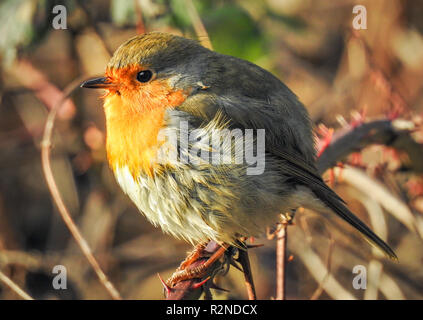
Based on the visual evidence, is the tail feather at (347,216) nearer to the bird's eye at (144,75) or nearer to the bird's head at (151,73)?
the bird's head at (151,73)

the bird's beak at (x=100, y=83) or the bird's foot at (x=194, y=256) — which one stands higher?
the bird's beak at (x=100, y=83)

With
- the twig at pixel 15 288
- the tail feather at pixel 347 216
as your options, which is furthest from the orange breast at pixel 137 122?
the tail feather at pixel 347 216

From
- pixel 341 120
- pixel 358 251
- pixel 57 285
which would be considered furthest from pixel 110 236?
pixel 341 120

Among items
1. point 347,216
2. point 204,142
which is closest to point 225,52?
point 204,142

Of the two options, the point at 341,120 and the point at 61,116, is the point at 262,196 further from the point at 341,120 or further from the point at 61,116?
the point at 61,116

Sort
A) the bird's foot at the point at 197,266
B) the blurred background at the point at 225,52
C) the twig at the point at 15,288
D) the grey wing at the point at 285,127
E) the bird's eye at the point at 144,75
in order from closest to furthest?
1. the bird's foot at the point at 197,266
2. the twig at the point at 15,288
3. the grey wing at the point at 285,127
4. the bird's eye at the point at 144,75
5. the blurred background at the point at 225,52
